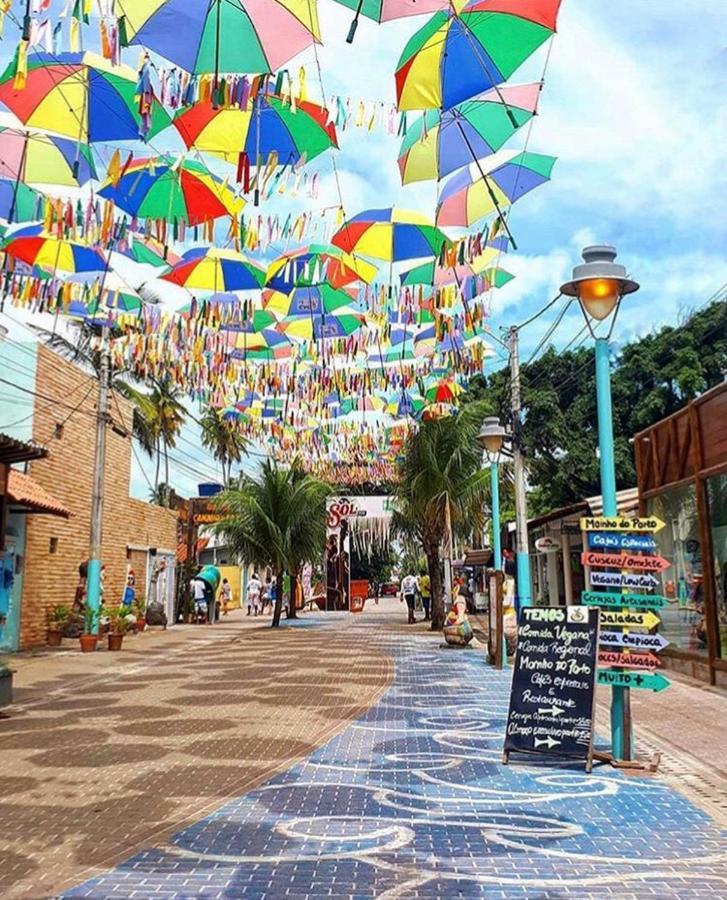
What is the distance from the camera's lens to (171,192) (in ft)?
30.8

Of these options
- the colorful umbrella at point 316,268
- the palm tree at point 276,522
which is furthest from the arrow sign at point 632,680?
the palm tree at point 276,522

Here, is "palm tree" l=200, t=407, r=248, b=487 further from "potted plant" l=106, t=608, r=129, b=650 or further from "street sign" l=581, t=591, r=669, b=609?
"street sign" l=581, t=591, r=669, b=609

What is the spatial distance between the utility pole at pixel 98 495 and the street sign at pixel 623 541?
496 inches

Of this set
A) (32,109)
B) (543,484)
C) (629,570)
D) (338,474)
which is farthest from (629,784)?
(543,484)

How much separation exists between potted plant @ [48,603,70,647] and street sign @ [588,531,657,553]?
46.1 ft

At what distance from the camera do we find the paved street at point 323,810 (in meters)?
4.39

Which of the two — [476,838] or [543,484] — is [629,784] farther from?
[543,484]

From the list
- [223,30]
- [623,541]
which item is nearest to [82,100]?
[223,30]

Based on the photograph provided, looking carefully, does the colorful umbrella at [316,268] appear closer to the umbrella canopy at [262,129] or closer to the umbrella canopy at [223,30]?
the umbrella canopy at [262,129]

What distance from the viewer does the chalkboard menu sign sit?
717 centimetres

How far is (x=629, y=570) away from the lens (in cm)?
738

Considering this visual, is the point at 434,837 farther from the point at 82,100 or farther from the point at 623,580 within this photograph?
the point at 82,100

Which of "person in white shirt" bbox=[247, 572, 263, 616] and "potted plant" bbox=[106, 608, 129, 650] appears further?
"person in white shirt" bbox=[247, 572, 263, 616]

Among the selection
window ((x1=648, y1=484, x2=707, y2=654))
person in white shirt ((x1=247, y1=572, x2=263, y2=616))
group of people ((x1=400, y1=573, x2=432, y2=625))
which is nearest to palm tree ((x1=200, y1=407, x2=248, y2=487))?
person in white shirt ((x1=247, y1=572, x2=263, y2=616))
